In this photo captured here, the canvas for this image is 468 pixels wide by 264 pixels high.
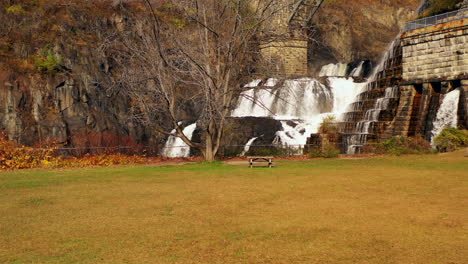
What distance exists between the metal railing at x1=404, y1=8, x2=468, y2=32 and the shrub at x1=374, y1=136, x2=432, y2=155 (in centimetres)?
786

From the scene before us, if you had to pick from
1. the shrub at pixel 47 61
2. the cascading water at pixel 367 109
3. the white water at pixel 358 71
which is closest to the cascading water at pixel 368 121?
the cascading water at pixel 367 109

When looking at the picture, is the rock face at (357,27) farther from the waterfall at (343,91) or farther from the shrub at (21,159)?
the shrub at (21,159)

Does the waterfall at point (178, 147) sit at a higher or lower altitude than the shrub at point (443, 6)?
lower

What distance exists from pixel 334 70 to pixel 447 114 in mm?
27293

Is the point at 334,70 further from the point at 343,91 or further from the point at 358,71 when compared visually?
the point at 343,91

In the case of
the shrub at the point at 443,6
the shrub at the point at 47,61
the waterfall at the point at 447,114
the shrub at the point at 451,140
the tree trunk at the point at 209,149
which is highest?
the shrub at the point at 443,6

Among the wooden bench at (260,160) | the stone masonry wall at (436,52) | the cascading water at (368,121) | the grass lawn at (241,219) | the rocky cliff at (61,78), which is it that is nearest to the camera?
the grass lawn at (241,219)

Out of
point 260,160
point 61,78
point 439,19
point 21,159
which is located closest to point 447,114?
point 439,19

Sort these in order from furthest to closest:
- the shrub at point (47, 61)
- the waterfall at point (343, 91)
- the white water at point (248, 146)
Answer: the waterfall at point (343, 91)
the shrub at point (47, 61)
the white water at point (248, 146)

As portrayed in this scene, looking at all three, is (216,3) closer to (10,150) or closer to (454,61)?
(10,150)

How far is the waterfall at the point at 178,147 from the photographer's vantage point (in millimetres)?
33531

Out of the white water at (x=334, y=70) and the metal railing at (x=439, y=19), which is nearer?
the metal railing at (x=439, y=19)

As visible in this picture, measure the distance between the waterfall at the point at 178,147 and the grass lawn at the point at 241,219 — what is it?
681 inches

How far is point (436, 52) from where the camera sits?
26719mm
